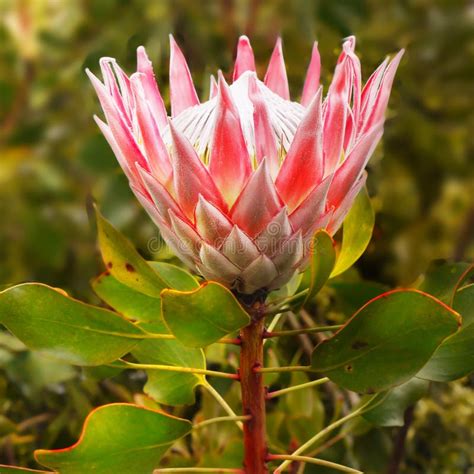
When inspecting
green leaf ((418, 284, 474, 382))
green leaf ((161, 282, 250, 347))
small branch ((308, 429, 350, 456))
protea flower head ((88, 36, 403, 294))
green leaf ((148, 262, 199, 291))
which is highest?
protea flower head ((88, 36, 403, 294))

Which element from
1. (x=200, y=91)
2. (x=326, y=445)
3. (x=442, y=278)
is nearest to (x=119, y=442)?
(x=442, y=278)

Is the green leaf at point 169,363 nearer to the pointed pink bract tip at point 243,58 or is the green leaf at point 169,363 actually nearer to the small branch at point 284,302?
the small branch at point 284,302

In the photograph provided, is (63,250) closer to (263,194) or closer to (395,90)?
(395,90)

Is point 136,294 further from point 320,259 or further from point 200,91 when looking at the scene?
point 200,91

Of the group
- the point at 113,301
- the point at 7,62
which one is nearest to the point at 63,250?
the point at 7,62

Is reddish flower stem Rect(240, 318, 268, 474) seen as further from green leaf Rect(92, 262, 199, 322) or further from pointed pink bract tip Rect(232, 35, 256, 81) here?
pointed pink bract tip Rect(232, 35, 256, 81)

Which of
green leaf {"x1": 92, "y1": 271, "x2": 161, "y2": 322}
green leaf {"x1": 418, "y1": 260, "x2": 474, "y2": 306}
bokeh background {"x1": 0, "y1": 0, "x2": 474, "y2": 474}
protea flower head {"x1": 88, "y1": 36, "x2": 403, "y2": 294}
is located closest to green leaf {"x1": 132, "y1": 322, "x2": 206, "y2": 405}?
green leaf {"x1": 92, "y1": 271, "x2": 161, "y2": 322}
